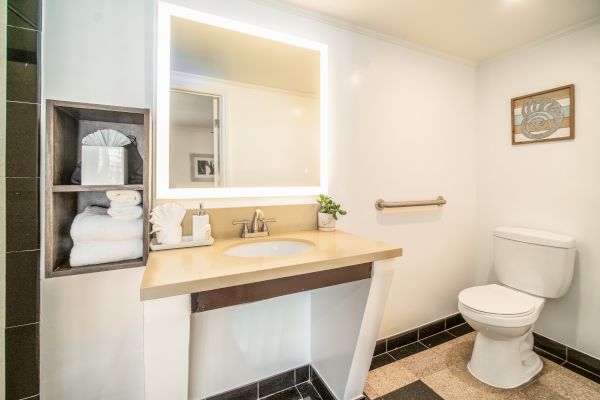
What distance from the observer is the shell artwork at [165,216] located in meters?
1.15

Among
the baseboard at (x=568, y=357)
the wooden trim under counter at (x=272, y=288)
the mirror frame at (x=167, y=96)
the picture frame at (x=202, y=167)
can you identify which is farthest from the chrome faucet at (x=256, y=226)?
the baseboard at (x=568, y=357)

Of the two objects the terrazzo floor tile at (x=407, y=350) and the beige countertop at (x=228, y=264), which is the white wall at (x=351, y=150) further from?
the beige countertop at (x=228, y=264)

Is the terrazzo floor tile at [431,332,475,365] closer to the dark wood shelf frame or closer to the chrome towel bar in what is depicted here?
the chrome towel bar

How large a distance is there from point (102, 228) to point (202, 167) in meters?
0.49

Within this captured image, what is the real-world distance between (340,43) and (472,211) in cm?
168

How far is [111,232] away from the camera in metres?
1.03

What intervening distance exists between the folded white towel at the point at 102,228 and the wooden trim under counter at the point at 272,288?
0.43 meters

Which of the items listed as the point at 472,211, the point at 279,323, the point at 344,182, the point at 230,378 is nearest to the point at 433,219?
the point at 472,211

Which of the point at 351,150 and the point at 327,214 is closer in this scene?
the point at 327,214

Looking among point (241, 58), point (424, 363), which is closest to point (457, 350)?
point (424, 363)

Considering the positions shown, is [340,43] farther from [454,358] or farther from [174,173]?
[454,358]

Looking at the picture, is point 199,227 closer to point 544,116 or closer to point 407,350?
point 407,350

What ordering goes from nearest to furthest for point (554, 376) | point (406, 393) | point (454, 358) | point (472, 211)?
1. point (406, 393)
2. point (554, 376)
3. point (454, 358)
4. point (472, 211)

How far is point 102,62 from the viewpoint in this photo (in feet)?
3.74
